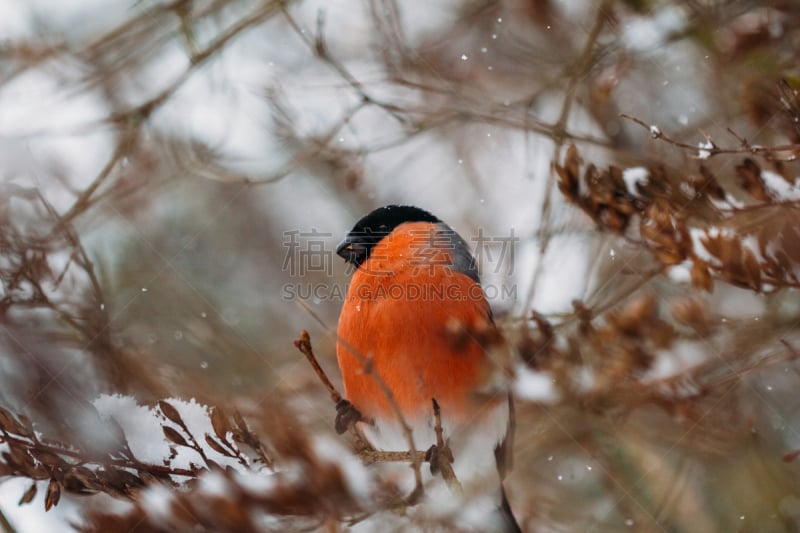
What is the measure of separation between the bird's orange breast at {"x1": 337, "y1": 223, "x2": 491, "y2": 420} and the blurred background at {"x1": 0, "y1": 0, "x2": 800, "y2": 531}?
21cm

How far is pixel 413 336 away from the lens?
8.62ft

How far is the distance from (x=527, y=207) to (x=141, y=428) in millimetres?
2108

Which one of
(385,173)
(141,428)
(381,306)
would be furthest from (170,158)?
(141,428)

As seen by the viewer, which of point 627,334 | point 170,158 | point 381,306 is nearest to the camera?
point 627,334

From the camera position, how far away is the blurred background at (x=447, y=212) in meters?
2.20

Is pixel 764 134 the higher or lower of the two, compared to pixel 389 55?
lower

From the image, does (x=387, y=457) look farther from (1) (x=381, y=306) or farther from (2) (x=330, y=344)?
(2) (x=330, y=344)

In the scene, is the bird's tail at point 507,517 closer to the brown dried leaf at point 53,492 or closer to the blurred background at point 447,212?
the blurred background at point 447,212

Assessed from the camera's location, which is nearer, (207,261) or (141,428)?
(141,428)

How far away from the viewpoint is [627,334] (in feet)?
6.78

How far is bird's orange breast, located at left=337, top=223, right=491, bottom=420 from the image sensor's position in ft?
8.62

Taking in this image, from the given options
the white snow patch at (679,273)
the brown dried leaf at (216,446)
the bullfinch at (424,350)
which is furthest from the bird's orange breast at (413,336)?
the brown dried leaf at (216,446)

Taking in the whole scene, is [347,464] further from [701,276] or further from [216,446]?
[701,276]

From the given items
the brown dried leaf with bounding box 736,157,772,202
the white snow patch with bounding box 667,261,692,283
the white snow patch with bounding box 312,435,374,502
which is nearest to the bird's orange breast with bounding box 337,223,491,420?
the white snow patch with bounding box 312,435,374,502
